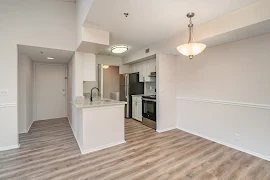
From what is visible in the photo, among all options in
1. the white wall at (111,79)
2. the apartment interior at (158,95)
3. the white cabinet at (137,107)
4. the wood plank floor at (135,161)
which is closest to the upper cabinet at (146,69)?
the apartment interior at (158,95)

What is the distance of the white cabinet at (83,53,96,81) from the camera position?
3.63 m

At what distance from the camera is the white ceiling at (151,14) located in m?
2.00

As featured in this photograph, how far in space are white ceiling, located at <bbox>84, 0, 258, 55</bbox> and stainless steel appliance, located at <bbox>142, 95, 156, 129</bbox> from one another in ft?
6.52

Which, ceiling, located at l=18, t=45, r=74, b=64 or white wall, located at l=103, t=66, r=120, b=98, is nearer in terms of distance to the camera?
ceiling, located at l=18, t=45, r=74, b=64

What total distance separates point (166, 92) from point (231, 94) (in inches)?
62.4

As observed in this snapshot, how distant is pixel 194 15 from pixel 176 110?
272cm

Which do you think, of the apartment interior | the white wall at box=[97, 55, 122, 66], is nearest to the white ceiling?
the apartment interior

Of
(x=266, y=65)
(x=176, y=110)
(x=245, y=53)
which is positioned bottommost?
(x=176, y=110)

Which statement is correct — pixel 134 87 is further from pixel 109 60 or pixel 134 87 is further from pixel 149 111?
pixel 109 60

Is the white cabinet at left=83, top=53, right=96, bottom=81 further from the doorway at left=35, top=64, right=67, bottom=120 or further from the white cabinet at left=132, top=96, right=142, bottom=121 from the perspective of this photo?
the doorway at left=35, top=64, right=67, bottom=120

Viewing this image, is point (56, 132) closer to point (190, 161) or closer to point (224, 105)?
point (190, 161)

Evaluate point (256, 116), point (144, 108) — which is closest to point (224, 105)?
point (256, 116)

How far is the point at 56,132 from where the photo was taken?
12.7 feet

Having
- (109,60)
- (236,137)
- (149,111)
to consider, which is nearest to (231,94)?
(236,137)
